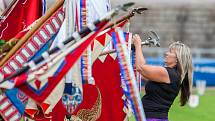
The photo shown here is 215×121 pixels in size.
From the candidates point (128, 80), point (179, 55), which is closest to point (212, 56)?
point (179, 55)

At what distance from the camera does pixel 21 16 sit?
22.8ft

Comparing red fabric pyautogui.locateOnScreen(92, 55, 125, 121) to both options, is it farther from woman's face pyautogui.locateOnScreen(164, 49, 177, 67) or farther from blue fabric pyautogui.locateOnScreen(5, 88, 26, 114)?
blue fabric pyautogui.locateOnScreen(5, 88, 26, 114)

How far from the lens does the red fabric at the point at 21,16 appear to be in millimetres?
6823

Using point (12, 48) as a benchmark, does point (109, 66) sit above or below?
below

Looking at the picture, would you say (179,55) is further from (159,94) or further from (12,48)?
(12,48)

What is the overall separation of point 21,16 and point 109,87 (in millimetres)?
1167

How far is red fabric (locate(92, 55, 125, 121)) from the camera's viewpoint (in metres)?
6.84

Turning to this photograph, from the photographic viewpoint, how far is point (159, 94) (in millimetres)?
6844

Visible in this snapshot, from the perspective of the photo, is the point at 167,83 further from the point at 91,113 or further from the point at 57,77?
the point at 57,77

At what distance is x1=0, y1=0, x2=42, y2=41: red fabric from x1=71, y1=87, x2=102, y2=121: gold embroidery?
1.03 m

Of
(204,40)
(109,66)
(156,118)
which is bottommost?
(204,40)

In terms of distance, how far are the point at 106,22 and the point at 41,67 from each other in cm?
58

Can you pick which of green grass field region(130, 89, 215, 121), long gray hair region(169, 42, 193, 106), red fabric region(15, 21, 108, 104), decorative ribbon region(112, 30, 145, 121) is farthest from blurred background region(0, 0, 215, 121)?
red fabric region(15, 21, 108, 104)

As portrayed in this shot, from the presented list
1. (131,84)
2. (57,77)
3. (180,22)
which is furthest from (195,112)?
(180,22)
